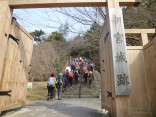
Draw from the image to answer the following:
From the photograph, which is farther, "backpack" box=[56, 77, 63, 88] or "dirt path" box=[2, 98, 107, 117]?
"backpack" box=[56, 77, 63, 88]

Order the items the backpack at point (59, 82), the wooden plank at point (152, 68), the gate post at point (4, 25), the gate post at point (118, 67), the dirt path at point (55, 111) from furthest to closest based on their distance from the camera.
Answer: the backpack at point (59, 82)
the dirt path at point (55, 111)
the wooden plank at point (152, 68)
the gate post at point (4, 25)
the gate post at point (118, 67)

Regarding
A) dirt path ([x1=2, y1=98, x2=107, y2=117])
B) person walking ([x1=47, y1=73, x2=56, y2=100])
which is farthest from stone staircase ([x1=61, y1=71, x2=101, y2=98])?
dirt path ([x1=2, y1=98, x2=107, y2=117])

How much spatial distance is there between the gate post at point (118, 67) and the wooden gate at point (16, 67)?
2.61 metres

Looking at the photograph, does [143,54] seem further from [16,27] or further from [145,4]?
[145,4]

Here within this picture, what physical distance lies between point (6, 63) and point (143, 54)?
380 cm

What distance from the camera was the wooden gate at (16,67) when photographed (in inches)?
154

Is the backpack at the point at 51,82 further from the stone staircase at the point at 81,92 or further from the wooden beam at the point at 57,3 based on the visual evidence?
the wooden beam at the point at 57,3

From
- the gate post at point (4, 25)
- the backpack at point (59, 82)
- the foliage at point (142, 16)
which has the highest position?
the foliage at point (142, 16)

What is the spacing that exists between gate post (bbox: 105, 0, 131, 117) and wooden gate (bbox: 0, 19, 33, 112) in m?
2.61

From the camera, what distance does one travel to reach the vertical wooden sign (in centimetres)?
316

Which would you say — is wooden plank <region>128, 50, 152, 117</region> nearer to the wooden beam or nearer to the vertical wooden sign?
the vertical wooden sign

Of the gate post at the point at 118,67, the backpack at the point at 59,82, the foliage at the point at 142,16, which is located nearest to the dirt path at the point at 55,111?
the gate post at the point at 118,67

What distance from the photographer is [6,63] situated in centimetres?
391

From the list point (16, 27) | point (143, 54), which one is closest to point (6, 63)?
point (16, 27)
